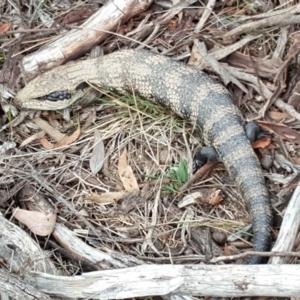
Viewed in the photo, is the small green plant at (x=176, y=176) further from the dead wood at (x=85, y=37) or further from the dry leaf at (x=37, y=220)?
the dead wood at (x=85, y=37)

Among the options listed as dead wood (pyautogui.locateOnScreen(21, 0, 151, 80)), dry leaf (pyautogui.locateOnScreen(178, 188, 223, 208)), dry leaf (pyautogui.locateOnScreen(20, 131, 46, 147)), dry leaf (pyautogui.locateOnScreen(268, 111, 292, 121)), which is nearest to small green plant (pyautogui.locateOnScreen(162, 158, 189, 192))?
dry leaf (pyautogui.locateOnScreen(178, 188, 223, 208))

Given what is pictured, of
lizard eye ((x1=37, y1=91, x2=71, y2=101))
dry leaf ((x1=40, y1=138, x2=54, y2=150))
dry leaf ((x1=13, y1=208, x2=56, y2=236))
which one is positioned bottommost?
dry leaf ((x1=13, y1=208, x2=56, y2=236))

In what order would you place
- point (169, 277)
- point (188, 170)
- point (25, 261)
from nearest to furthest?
point (169, 277)
point (25, 261)
point (188, 170)

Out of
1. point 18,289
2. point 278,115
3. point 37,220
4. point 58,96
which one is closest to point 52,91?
point 58,96

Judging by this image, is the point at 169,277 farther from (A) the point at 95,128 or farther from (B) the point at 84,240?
(A) the point at 95,128

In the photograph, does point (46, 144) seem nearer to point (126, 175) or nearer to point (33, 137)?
point (33, 137)

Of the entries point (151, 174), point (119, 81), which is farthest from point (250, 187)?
point (119, 81)

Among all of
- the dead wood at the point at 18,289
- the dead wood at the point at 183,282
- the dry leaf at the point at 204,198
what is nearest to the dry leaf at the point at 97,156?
the dry leaf at the point at 204,198

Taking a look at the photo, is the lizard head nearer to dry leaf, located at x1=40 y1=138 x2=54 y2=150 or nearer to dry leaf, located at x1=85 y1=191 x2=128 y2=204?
dry leaf, located at x1=40 y1=138 x2=54 y2=150
